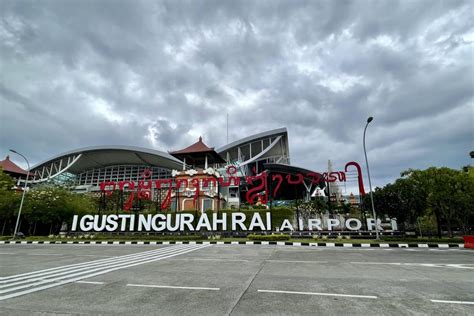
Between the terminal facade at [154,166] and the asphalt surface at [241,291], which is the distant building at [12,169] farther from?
the asphalt surface at [241,291]

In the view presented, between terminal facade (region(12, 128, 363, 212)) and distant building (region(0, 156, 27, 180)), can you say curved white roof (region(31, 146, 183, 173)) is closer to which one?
terminal facade (region(12, 128, 363, 212))

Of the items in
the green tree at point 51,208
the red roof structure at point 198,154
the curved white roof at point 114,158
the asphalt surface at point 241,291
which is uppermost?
the curved white roof at point 114,158

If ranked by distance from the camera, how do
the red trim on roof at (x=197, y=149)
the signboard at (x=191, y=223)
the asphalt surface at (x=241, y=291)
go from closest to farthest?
the asphalt surface at (x=241, y=291) < the signboard at (x=191, y=223) < the red trim on roof at (x=197, y=149)

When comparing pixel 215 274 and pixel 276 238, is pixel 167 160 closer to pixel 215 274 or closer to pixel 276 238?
pixel 276 238

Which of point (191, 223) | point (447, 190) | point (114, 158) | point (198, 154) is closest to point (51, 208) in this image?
point (191, 223)

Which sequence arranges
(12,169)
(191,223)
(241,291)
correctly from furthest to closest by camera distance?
(12,169) < (191,223) < (241,291)

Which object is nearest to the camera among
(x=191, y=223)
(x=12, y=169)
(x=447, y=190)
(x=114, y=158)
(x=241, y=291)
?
(x=241, y=291)

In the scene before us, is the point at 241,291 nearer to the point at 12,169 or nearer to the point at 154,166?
the point at 154,166

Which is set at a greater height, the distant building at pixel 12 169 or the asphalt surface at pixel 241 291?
the distant building at pixel 12 169

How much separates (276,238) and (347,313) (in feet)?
57.6

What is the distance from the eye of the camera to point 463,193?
19406 mm

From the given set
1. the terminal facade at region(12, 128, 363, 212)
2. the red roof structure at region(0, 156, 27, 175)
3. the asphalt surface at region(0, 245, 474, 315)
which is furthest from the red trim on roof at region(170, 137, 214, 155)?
the red roof structure at region(0, 156, 27, 175)

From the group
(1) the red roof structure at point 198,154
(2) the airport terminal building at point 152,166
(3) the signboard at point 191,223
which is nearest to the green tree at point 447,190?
(3) the signboard at point 191,223

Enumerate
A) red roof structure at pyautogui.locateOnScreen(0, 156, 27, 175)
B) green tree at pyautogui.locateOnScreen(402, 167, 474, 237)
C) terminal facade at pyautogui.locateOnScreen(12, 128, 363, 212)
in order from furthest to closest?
terminal facade at pyautogui.locateOnScreen(12, 128, 363, 212)
red roof structure at pyautogui.locateOnScreen(0, 156, 27, 175)
green tree at pyautogui.locateOnScreen(402, 167, 474, 237)
